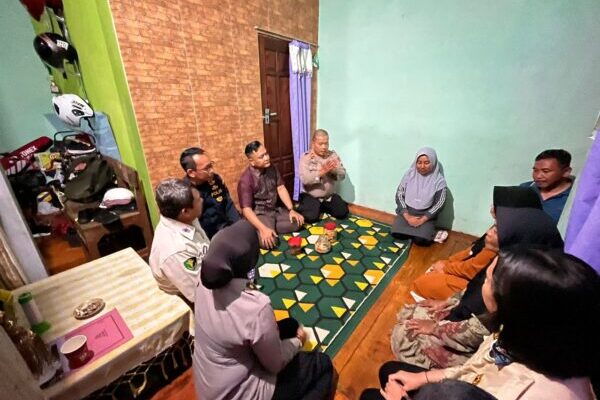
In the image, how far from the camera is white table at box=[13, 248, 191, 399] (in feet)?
3.25

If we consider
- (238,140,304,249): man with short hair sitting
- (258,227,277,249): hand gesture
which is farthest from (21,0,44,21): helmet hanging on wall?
(258,227,277,249): hand gesture

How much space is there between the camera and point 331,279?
2.12 meters

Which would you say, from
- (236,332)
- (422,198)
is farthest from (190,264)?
(422,198)

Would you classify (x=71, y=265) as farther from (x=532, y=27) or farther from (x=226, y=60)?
(x=532, y=27)

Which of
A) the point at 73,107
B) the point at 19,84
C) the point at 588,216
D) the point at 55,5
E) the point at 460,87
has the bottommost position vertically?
the point at 588,216

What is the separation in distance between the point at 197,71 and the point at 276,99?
1097 millimetres

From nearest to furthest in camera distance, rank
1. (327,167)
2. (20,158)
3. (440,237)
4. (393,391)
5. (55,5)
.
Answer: (393,391) → (55,5) → (440,237) → (20,158) → (327,167)

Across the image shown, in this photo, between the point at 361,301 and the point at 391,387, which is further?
the point at 361,301

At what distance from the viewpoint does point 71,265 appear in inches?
91.8

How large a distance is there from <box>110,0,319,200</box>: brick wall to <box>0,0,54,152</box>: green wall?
248 centimetres

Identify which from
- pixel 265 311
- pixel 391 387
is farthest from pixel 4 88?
pixel 391 387

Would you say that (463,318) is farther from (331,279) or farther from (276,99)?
(276,99)

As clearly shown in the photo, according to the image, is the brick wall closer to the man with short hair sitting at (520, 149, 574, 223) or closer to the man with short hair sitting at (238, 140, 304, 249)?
the man with short hair sitting at (238, 140, 304, 249)

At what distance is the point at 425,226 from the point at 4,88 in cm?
514
